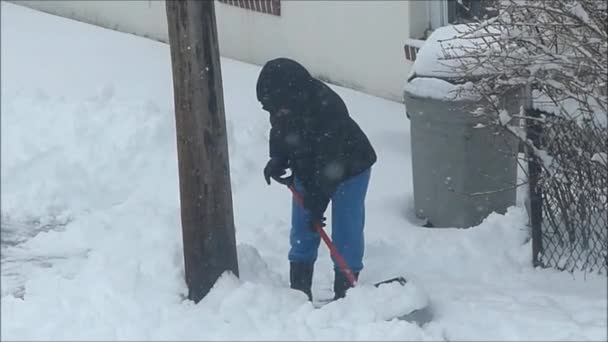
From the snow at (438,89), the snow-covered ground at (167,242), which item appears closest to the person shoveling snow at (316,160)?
the snow-covered ground at (167,242)

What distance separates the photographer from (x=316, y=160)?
17.6 ft

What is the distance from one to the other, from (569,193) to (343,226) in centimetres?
113

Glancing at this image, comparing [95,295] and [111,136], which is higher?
[95,295]

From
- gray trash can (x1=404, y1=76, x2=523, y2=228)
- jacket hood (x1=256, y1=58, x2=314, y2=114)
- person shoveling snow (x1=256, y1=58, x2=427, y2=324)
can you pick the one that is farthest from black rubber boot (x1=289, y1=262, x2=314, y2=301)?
gray trash can (x1=404, y1=76, x2=523, y2=228)

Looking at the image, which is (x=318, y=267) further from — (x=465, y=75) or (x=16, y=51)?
(x=16, y=51)

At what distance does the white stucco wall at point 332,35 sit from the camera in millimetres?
8820

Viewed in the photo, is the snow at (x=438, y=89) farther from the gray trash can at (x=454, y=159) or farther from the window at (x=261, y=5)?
the window at (x=261, y=5)

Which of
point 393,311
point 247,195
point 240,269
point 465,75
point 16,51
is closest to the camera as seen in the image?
point 16,51

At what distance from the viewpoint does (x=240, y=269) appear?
5527 mm

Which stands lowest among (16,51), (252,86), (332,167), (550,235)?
(252,86)

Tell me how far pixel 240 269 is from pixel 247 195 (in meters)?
1.82

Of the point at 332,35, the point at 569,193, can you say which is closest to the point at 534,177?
the point at 569,193

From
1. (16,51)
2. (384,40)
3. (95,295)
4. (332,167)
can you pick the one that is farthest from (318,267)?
(384,40)

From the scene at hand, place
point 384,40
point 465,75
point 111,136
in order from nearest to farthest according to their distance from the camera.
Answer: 1. point 465,75
2. point 111,136
3. point 384,40
